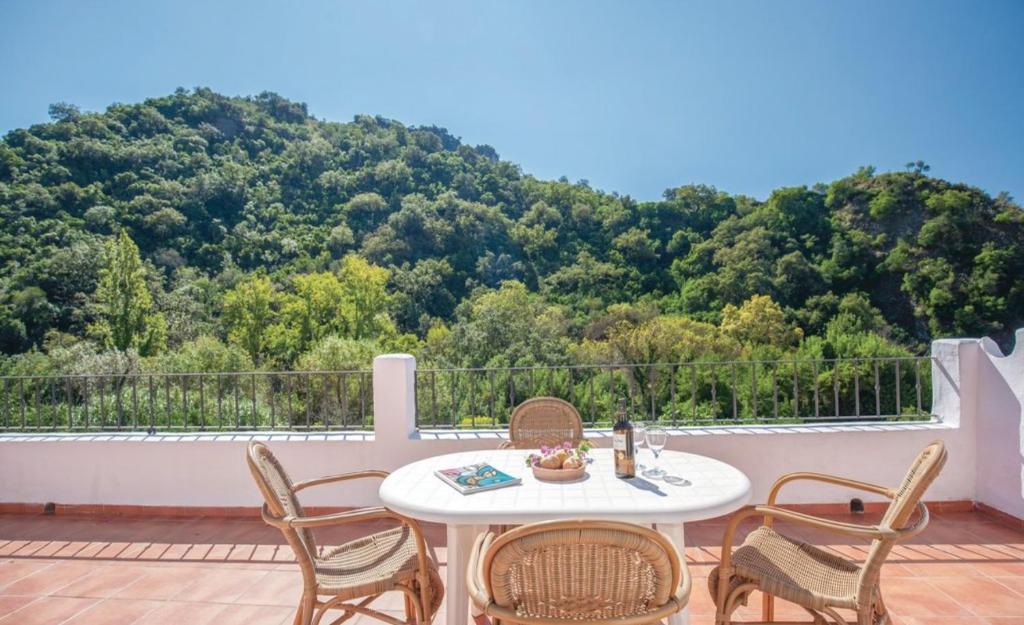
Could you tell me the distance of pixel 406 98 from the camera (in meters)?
28.2

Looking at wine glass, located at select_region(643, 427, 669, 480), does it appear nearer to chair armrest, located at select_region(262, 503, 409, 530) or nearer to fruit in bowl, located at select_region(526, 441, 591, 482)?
fruit in bowl, located at select_region(526, 441, 591, 482)

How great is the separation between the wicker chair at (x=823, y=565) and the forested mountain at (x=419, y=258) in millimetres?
13449

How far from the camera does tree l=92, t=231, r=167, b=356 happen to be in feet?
61.2

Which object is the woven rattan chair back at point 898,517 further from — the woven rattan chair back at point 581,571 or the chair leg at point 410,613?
the chair leg at point 410,613

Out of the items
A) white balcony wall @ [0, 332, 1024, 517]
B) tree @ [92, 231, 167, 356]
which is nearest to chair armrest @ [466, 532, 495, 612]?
white balcony wall @ [0, 332, 1024, 517]

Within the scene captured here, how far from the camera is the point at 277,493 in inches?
64.6

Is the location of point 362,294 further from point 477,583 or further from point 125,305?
point 477,583

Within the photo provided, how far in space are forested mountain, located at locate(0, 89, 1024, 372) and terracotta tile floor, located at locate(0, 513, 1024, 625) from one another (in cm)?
1114

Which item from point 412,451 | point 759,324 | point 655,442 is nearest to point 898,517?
point 655,442

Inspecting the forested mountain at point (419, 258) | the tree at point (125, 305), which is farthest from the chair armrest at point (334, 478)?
the tree at point (125, 305)

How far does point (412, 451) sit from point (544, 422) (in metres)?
1.05

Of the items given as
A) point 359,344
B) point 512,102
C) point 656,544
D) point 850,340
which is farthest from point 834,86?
point 656,544

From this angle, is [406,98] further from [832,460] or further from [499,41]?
[832,460]

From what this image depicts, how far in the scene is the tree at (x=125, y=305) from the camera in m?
18.7
